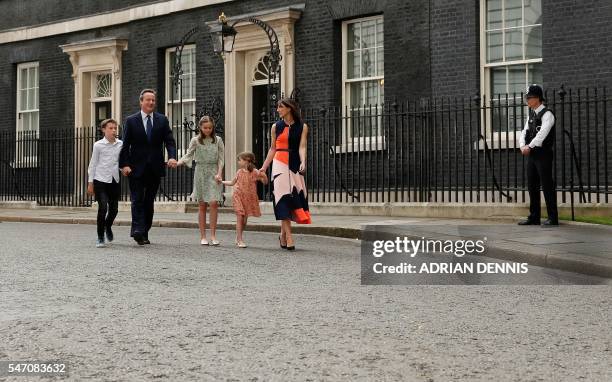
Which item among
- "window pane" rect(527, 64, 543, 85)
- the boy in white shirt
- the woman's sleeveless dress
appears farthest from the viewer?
"window pane" rect(527, 64, 543, 85)

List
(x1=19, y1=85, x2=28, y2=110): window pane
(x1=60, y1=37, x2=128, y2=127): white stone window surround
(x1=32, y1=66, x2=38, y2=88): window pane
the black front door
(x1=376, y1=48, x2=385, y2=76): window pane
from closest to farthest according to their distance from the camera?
(x1=376, y1=48, x2=385, y2=76): window pane, the black front door, (x1=60, y1=37, x2=128, y2=127): white stone window surround, (x1=32, y1=66, x2=38, y2=88): window pane, (x1=19, y1=85, x2=28, y2=110): window pane

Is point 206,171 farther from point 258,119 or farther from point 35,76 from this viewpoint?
point 35,76

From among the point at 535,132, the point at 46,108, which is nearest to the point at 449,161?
the point at 535,132

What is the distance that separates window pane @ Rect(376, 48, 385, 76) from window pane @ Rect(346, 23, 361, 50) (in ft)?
1.73

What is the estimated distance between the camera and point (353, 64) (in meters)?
18.8

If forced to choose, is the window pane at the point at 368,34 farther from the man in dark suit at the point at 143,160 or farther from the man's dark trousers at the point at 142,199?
the man's dark trousers at the point at 142,199

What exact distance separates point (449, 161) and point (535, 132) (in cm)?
303

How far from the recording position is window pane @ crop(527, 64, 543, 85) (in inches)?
625

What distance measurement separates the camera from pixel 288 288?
764 cm

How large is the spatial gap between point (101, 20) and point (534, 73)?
38.3 ft

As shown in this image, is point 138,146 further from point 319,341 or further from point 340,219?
point 319,341

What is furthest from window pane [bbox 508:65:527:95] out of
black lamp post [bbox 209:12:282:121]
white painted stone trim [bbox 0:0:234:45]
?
white painted stone trim [bbox 0:0:234:45]

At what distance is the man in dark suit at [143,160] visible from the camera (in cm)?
1173

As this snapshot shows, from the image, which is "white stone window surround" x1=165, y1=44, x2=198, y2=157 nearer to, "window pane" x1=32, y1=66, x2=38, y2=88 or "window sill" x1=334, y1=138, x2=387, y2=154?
"window sill" x1=334, y1=138, x2=387, y2=154
